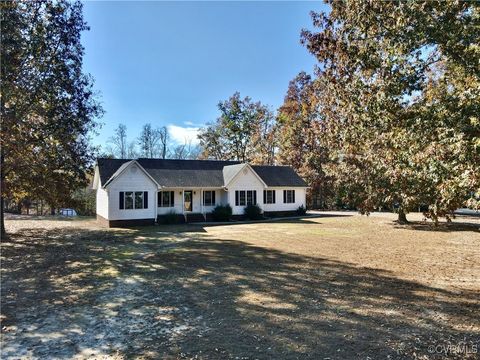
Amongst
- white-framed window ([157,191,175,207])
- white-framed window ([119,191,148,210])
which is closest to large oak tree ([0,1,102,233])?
white-framed window ([119,191,148,210])

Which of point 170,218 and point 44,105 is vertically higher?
point 44,105

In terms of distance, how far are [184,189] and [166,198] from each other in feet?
4.94

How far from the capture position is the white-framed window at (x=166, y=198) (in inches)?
977

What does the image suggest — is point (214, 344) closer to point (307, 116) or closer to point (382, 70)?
point (382, 70)

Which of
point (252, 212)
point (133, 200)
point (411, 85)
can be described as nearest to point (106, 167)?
point (133, 200)

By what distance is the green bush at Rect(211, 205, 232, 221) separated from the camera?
2600 cm

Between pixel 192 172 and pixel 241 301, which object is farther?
pixel 192 172

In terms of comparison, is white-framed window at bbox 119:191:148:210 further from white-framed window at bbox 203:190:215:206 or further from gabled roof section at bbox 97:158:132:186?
white-framed window at bbox 203:190:215:206

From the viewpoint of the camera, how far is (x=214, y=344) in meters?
5.19

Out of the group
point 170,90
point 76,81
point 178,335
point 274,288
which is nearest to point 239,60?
point 76,81

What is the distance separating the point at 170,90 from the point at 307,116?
16.5 metres

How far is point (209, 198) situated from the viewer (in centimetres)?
2698

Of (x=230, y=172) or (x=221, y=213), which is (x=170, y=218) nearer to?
(x=221, y=213)

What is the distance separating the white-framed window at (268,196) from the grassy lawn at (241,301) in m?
14.9
